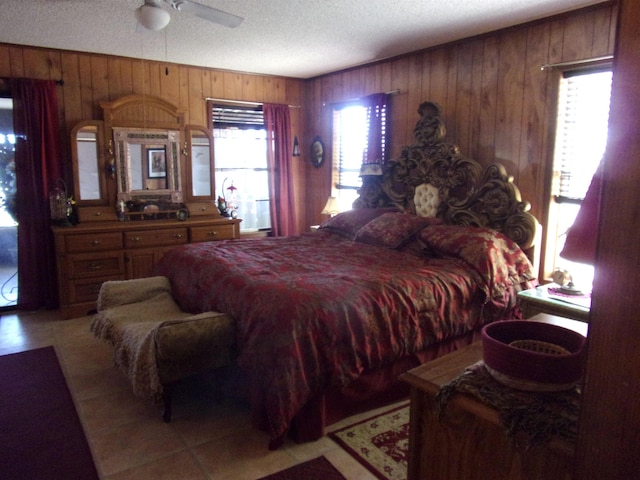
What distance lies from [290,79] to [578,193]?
12.3 feet

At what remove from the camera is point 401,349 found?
2656 mm

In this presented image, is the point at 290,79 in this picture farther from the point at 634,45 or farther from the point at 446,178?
the point at 634,45

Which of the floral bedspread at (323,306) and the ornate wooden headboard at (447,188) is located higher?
the ornate wooden headboard at (447,188)

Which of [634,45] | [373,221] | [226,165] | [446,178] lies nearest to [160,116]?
[226,165]

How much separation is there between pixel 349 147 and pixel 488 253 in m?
2.74

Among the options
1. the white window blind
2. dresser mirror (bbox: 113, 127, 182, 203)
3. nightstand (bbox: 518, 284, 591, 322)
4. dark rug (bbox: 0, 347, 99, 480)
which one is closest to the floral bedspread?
nightstand (bbox: 518, 284, 591, 322)

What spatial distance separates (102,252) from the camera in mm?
4426

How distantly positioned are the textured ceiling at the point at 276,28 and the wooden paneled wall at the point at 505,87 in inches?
4.9

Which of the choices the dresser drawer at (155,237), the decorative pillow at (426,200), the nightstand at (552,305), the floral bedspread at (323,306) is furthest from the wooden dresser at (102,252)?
the nightstand at (552,305)

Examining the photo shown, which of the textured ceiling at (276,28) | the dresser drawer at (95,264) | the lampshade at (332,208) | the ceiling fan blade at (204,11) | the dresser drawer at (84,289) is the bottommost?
the dresser drawer at (84,289)

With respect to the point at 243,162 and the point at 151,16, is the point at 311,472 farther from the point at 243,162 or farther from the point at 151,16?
the point at 243,162

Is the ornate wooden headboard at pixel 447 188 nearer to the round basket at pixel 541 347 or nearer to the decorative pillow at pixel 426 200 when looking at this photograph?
the decorative pillow at pixel 426 200

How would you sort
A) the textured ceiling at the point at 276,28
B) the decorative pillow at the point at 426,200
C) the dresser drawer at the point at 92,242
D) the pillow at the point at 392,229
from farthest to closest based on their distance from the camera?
1. the dresser drawer at the point at 92,242
2. the decorative pillow at the point at 426,200
3. the pillow at the point at 392,229
4. the textured ceiling at the point at 276,28

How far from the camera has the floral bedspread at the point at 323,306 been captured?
229cm
